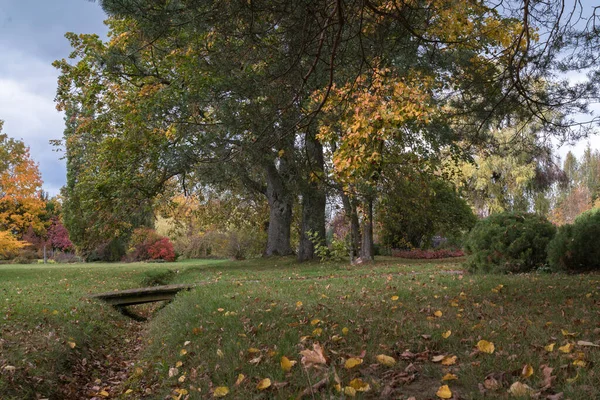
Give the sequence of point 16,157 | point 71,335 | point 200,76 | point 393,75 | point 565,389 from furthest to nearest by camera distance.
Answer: point 16,157 < point 200,76 < point 393,75 < point 71,335 < point 565,389

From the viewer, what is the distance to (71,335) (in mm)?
5910

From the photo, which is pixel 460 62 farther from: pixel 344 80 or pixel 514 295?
pixel 514 295

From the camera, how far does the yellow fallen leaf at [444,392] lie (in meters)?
2.80

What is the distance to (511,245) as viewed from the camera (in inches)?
414

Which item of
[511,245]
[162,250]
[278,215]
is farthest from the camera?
[162,250]

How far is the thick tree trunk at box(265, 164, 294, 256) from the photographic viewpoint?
64.6ft

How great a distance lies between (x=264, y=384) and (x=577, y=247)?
928 centimetres

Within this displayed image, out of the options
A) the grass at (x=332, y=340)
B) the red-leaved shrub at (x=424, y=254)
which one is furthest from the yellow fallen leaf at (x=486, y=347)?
the red-leaved shrub at (x=424, y=254)

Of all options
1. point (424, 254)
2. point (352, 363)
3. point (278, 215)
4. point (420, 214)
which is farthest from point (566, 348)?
point (424, 254)

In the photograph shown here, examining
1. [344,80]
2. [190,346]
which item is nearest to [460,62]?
[344,80]

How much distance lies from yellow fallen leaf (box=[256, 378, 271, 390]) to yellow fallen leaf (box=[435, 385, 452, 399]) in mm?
1167

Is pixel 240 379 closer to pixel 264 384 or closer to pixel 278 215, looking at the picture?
pixel 264 384

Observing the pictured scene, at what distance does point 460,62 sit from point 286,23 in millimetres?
4498

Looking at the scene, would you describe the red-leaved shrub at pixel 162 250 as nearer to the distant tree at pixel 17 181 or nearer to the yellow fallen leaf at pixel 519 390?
the distant tree at pixel 17 181
